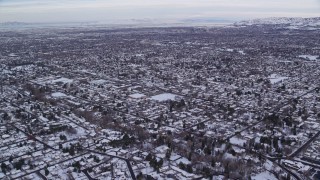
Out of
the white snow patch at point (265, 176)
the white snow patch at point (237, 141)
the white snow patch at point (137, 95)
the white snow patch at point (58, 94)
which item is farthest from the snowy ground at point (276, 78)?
the white snow patch at point (265, 176)

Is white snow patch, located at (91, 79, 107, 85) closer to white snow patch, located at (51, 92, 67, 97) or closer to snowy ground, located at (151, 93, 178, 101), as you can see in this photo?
white snow patch, located at (51, 92, 67, 97)

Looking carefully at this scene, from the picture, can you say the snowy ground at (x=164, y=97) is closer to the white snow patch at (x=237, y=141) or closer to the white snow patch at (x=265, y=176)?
the white snow patch at (x=237, y=141)

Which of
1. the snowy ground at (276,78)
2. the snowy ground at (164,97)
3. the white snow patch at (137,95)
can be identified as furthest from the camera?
the snowy ground at (276,78)

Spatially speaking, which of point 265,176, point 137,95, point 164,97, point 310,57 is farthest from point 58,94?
point 310,57

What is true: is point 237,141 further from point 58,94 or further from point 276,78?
point 276,78

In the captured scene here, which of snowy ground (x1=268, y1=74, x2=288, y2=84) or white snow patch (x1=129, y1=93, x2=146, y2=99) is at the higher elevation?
snowy ground (x1=268, y1=74, x2=288, y2=84)

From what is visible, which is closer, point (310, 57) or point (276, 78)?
point (276, 78)

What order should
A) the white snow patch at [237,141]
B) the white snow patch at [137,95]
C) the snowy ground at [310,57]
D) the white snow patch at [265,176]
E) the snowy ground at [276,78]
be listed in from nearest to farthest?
the white snow patch at [265,176]
the white snow patch at [237,141]
the white snow patch at [137,95]
the snowy ground at [276,78]
the snowy ground at [310,57]

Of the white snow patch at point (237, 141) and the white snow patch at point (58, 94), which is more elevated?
the white snow patch at point (58, 94)

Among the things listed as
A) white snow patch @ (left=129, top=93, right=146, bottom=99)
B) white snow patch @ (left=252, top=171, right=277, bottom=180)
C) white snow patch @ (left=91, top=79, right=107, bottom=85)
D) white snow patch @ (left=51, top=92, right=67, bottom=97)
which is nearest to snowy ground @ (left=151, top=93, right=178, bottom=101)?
white snow patch @ (left=129, top=93, right=146, bottom=99)

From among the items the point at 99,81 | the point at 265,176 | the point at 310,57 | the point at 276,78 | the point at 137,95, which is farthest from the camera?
the point at 310,57

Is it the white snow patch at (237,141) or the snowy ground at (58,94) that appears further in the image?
the snowy ground at (58,94)
